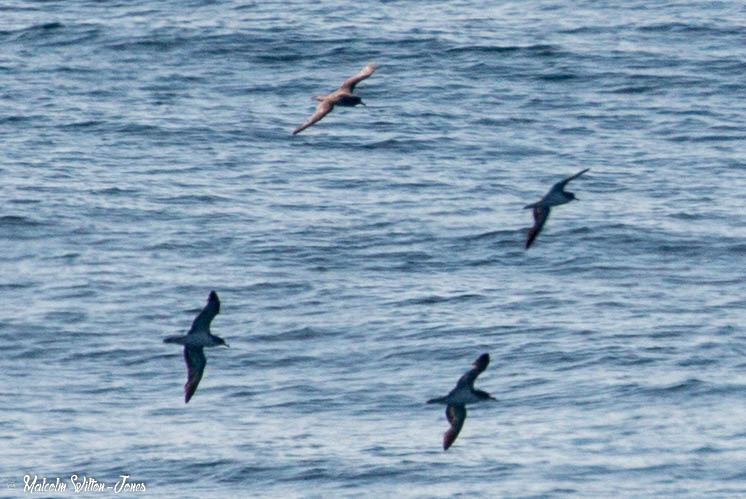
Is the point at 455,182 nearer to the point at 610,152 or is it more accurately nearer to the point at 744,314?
the point at 610,152

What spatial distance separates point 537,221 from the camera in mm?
26922

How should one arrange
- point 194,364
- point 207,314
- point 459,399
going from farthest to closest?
1. point 194,364
2. point 459,399
3. point 207,314

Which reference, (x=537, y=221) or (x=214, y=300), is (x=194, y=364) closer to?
(x=214, y=300)

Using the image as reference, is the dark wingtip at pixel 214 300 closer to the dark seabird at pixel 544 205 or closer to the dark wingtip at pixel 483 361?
the dark wingtip at pixel 483 361

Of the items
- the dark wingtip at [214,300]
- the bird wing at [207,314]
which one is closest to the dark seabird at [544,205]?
the bird wing at [207,314]

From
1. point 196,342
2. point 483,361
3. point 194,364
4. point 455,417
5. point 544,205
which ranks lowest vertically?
point 455,417

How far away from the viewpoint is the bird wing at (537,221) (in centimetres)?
2659

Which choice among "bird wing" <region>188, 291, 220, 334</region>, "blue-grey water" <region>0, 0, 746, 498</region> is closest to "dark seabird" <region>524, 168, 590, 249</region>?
"bird wing" <region>188, 291, 220, 334</region>

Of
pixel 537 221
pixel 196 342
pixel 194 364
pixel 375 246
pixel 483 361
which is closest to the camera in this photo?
pixel 483 361

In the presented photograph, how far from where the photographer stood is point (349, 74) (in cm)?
5134

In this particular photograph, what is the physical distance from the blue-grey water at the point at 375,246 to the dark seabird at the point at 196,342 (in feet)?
21.8

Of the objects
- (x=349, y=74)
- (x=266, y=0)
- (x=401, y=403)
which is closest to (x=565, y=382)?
(x=401, y=403)

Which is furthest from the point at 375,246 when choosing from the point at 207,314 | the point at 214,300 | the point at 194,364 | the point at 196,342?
the point at 214,300

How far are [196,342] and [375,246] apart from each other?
16004mm
